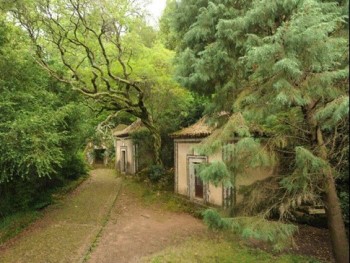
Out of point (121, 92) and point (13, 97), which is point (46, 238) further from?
point (121, 92)

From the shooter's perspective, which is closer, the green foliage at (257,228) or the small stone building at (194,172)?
the green foliage at (257,228)

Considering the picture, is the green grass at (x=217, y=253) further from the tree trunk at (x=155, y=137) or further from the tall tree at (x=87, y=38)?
the tall tree at (x=87, y=38)

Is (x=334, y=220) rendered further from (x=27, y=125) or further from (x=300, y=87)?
(x=27, y=125)

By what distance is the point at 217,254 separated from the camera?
8758 mm

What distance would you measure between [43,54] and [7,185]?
21.9ft

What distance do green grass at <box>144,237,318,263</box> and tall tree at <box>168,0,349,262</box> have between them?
195 centimetres

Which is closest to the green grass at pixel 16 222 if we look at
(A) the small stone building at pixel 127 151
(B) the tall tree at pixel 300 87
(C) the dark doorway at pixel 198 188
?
(C) the dark doorway at pixel 198 188

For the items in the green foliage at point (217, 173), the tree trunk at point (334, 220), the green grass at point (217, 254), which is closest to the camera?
the green foliage at point (217, 173)

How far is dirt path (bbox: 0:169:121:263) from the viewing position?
30.8 ft

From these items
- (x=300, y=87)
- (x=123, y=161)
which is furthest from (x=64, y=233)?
(x=123, y=161)

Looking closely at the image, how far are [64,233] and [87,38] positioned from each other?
979 cm

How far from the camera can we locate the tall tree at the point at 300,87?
19.2 ft

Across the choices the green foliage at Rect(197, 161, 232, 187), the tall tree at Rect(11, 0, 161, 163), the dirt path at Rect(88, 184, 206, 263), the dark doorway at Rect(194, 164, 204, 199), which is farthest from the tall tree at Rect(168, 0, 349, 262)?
the tall tree at Rect(11, 0, 161, 163)

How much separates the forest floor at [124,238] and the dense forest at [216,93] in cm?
176
